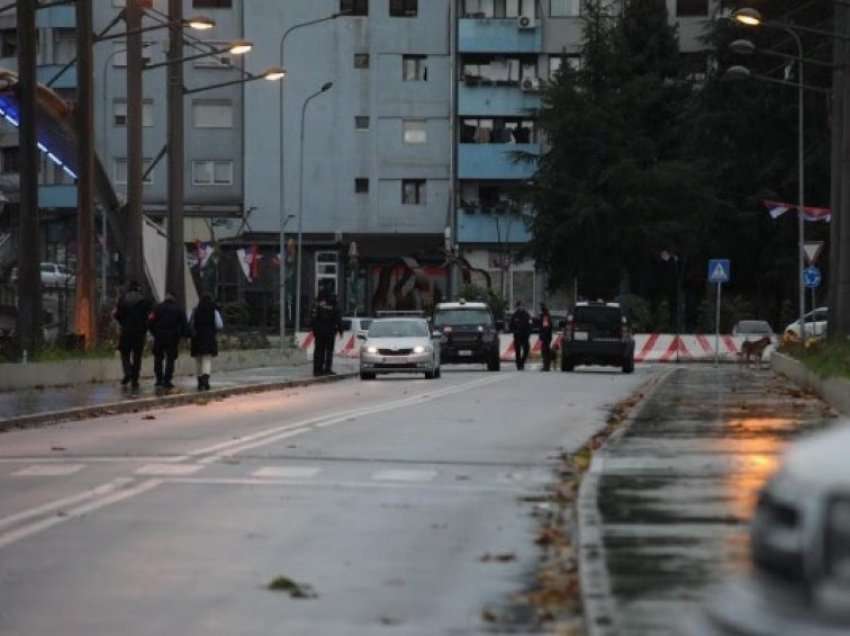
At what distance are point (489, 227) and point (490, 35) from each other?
895 centimetres

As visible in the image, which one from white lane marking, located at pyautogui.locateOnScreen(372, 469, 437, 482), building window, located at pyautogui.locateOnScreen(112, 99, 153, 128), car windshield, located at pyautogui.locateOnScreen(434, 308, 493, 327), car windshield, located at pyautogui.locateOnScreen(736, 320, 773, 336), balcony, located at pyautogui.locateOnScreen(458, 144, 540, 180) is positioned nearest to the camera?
white lane marking, located at pyautogui.locateOnScreen(372, 469, 437, 482)

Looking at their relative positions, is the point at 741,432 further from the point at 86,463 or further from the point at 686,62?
the point at 686,62

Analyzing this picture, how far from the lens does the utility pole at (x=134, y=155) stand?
4125 centimetres

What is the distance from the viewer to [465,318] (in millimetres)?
55406

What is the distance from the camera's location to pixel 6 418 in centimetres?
2508

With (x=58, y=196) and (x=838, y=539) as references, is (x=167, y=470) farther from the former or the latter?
(x=58, y=196)

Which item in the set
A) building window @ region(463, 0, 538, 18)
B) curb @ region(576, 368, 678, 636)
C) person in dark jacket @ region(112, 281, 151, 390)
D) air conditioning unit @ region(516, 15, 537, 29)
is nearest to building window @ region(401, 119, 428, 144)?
building window @ region(463, 0, 538, 18)

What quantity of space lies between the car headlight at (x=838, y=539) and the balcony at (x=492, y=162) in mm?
88855

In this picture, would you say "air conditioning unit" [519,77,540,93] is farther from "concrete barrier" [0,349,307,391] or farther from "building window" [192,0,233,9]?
"concrete barrier" [0,349,307,391]

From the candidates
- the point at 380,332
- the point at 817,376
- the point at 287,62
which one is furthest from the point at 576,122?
the point at 817,376

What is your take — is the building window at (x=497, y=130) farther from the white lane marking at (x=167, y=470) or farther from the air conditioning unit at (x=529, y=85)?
the white lane marking at (x=167, y=470)

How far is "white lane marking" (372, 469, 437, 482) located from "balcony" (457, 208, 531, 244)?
75.0m

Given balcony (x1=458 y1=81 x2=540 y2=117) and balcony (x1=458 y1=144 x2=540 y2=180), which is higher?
balcony (x1=458 y1=81 x2=540 y2=117)

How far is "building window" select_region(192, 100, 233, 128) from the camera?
94.0 meters
